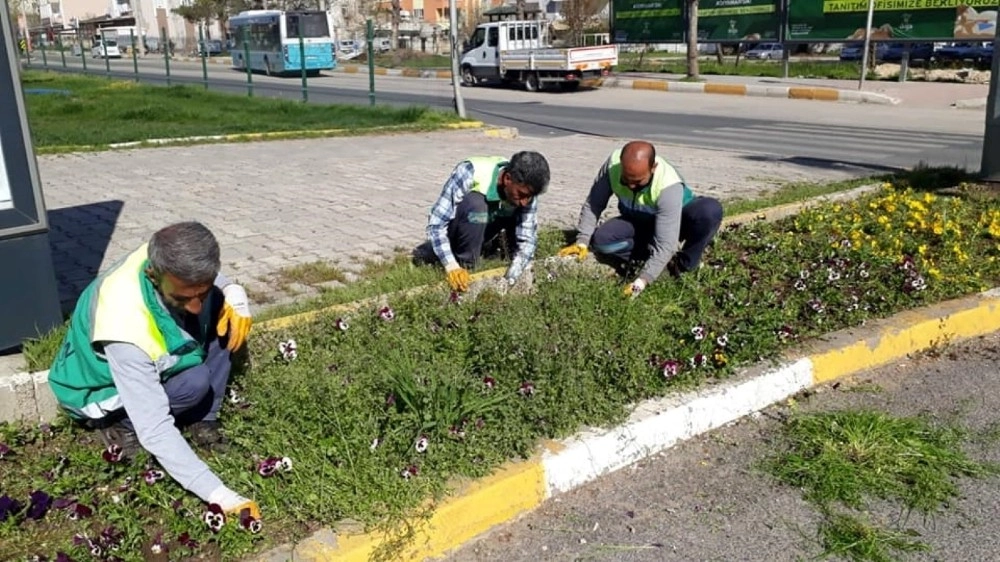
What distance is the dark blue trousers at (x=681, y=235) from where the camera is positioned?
5461 millimetres

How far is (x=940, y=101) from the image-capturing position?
21188 mm

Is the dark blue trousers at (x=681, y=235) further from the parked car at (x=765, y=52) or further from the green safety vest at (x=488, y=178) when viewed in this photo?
the parked car at (x=765, y=52)

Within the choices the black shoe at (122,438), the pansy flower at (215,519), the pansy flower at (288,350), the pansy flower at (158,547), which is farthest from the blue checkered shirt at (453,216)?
the pansy flower at (158,547)

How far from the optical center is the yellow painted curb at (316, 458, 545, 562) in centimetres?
290

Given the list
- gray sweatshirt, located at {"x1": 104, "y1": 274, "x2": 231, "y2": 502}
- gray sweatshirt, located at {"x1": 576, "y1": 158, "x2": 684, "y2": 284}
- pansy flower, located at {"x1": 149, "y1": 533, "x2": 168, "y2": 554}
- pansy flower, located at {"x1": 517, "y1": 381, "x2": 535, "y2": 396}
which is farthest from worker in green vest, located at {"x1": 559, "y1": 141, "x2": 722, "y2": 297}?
pansy flower, located at {"x1": 149, "y1": 533, "x2": 168, "y2": 554}

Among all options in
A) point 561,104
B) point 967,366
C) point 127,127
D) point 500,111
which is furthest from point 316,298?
point 561,104

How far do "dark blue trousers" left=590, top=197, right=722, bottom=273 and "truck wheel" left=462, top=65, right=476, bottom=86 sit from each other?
24772 mm

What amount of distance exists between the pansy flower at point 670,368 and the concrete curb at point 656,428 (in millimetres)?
115

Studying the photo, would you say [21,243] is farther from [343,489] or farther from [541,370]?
[541,370]

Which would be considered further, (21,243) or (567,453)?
(21,243)

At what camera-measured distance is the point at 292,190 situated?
30.3ft

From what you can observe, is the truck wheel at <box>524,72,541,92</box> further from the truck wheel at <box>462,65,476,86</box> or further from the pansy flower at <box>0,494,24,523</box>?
the pansy flower at <box>0,494,24,523</box>

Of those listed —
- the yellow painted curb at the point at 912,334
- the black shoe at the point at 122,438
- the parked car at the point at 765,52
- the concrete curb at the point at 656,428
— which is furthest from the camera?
the parked car at the point at 765,52

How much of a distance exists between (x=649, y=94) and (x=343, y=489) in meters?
23.5
